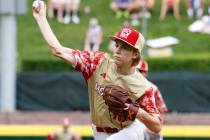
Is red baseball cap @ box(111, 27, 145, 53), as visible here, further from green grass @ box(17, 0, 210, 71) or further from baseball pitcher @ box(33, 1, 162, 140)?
green grass @ box(17, 0, 210, 71)

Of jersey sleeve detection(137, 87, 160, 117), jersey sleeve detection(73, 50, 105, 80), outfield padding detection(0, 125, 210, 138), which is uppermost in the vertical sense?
jersey sleeve detection(73, 50, 105, 80)

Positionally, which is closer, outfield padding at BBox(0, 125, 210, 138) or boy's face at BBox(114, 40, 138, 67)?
boy's face at BBox(114, 40, 138, 67)

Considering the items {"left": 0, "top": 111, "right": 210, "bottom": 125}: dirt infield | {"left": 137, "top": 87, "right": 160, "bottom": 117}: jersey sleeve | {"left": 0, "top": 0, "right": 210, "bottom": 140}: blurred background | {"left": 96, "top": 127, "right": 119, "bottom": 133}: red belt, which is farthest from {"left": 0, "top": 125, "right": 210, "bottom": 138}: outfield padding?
{"left": 0, "top": 111, "right": 210, "bottom": 125}: dirt infield

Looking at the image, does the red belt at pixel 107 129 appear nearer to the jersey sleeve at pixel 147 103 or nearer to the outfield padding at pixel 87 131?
the jersey sleeve at pixel 147 103

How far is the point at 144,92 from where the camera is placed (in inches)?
272

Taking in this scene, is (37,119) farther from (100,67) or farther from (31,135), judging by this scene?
(100,67)

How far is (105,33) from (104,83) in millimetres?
18570

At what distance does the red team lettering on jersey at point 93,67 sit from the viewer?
6.86 metres

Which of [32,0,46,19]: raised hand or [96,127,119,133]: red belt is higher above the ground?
[32,0,46,19]: raised hand

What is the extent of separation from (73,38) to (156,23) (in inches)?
111

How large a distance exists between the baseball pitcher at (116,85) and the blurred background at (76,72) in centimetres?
525

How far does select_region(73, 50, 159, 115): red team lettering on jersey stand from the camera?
6863 millimetres

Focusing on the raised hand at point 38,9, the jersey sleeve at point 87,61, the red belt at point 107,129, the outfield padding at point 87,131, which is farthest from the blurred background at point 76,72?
the raised hand at point 38,9

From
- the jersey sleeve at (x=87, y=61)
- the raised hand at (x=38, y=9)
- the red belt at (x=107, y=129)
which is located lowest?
the red belt at (x=107, y=129)
